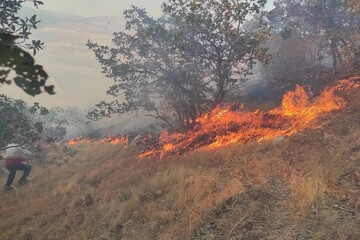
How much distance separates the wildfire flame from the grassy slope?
758mm

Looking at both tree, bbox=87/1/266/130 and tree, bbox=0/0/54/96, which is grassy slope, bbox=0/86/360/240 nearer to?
tree, bbox=87/1/266/130

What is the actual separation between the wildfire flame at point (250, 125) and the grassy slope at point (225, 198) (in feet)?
2.49

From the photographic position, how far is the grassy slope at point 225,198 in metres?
5.89

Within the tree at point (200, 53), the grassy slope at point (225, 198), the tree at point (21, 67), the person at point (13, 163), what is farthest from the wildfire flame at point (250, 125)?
the tree at point (21, 67)

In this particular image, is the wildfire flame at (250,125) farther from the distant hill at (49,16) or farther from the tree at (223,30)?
the distant hill at (49,16)

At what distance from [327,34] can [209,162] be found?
1314 centimetres

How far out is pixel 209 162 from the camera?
937 centimetres

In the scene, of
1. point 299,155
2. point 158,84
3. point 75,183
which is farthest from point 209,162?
point 158,84

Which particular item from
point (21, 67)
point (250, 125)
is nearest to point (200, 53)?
point (250, 125)

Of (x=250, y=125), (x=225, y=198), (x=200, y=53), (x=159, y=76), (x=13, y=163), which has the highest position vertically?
(x=200, y=53)

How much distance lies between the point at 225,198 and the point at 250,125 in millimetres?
5246

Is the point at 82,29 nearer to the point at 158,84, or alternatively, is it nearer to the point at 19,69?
the point at 158,84

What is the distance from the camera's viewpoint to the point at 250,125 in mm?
11688

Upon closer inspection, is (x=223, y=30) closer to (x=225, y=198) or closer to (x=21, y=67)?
(x=225, y=198)
